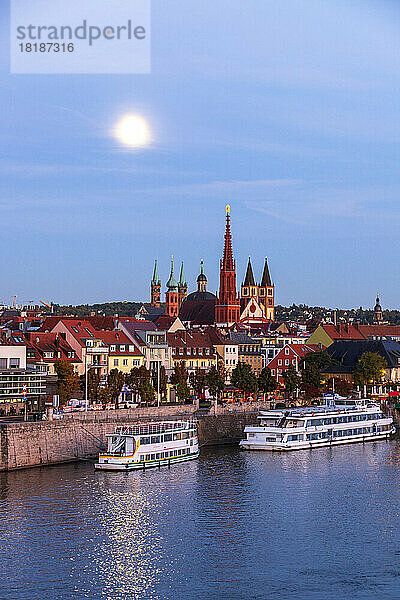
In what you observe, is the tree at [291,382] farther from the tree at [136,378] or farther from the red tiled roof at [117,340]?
the tree at [136,378]

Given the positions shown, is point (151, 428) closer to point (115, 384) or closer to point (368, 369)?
point (115, 384)

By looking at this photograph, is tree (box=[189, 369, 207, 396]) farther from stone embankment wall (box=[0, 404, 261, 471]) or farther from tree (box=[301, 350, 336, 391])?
stone embankment wall (box=[0, 404, 261, 471])

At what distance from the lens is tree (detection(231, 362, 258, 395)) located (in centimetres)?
10444

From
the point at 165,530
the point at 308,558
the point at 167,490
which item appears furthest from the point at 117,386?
→ the point at 308,558

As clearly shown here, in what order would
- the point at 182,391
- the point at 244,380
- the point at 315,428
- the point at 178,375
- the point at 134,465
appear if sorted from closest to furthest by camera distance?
1. the point at 134,465
2. the point at 315,428
3. the point at 182,391
4. the point at 178,375
5. the point at 244,380

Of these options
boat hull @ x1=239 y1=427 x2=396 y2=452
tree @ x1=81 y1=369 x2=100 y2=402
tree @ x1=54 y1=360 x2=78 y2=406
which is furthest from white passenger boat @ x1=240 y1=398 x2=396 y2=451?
tree @ x1=54 y1=360 x2=78 y2=406

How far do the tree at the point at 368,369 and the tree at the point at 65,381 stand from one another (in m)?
42.1

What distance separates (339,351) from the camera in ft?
429

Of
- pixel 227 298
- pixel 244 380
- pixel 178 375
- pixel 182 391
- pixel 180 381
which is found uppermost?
pixel 227 298

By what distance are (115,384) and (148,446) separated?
2446cm

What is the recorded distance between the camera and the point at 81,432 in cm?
6812

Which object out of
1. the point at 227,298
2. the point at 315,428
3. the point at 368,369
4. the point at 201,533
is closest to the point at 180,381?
the point at 315,428

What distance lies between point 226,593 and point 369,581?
18.4 ft

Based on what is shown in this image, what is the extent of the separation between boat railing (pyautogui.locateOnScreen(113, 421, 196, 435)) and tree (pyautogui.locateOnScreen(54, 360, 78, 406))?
42.0 ft
